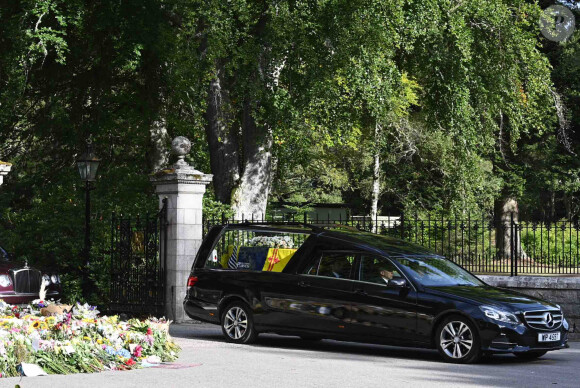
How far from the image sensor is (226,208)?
21906 mm

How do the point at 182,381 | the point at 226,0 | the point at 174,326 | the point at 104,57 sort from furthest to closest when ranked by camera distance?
the point at 104,57, the point at 226,0, the point at 174,326, the point at 182,381

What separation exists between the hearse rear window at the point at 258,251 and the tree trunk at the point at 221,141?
844 centimetres


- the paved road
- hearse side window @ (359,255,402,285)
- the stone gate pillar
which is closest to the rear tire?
the paved road

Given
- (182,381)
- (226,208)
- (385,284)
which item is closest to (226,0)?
(226,208)

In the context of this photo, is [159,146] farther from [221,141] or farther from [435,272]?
[435,272]

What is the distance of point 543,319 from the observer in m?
12.0

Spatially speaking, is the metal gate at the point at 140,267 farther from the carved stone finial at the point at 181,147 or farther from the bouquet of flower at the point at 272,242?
the bouquet of flower at the point at 272,242

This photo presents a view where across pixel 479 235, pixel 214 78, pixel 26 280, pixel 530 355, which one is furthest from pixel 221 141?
pixel 530 355

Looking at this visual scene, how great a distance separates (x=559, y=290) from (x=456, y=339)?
503 centimetres

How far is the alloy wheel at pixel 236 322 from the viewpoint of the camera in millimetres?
13805

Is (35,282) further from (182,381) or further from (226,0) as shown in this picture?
(182,381)

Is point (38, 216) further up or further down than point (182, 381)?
further up

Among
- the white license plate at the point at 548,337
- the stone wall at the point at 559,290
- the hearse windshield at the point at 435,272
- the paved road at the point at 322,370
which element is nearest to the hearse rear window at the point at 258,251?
the paved road at the point at 322,370

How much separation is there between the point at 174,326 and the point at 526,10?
12.7 m
